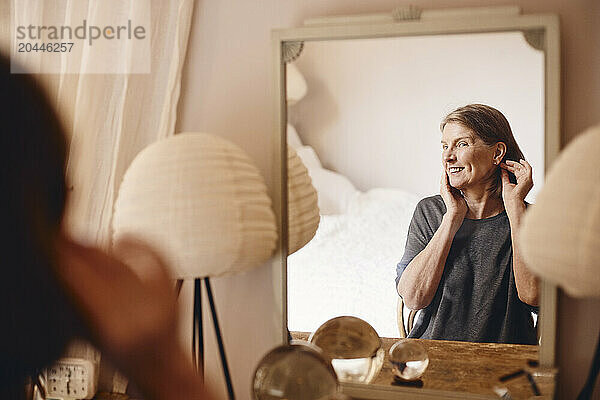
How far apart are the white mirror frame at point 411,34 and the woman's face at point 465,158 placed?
0.35 feet

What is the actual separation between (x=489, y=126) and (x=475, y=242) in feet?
0.71

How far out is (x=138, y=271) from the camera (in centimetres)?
47

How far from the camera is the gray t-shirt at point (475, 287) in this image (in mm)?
1249

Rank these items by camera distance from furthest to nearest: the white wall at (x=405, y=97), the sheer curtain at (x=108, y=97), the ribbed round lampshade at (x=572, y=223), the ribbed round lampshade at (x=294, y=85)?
the sheer curtain at (x=108, y=97)
the ribbed round lampshade at (x=294, y=85)
the white wall at (x=405, y=97)
the ribbed round lampshade at (x=572, y=223)

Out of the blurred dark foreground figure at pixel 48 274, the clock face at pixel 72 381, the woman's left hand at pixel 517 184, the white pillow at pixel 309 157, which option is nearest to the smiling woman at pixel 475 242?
the woman's left hand at pixel 517 184

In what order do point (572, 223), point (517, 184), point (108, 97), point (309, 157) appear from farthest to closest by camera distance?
point (108, 97), point (309, 157), point (517, 184), point (572, 223)

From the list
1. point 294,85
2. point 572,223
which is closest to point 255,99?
point 294,85

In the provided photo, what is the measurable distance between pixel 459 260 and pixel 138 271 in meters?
0.90

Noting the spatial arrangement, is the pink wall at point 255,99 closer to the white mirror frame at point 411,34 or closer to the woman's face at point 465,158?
the white mirror frame at point 411,34

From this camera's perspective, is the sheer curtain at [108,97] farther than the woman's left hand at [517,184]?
Yes

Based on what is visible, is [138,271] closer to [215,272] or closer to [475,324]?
[215,272]

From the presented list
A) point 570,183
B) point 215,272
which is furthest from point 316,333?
point 570,183

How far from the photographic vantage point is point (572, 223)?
0.91 m

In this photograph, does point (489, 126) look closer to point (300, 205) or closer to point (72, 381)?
point (300, 205)
